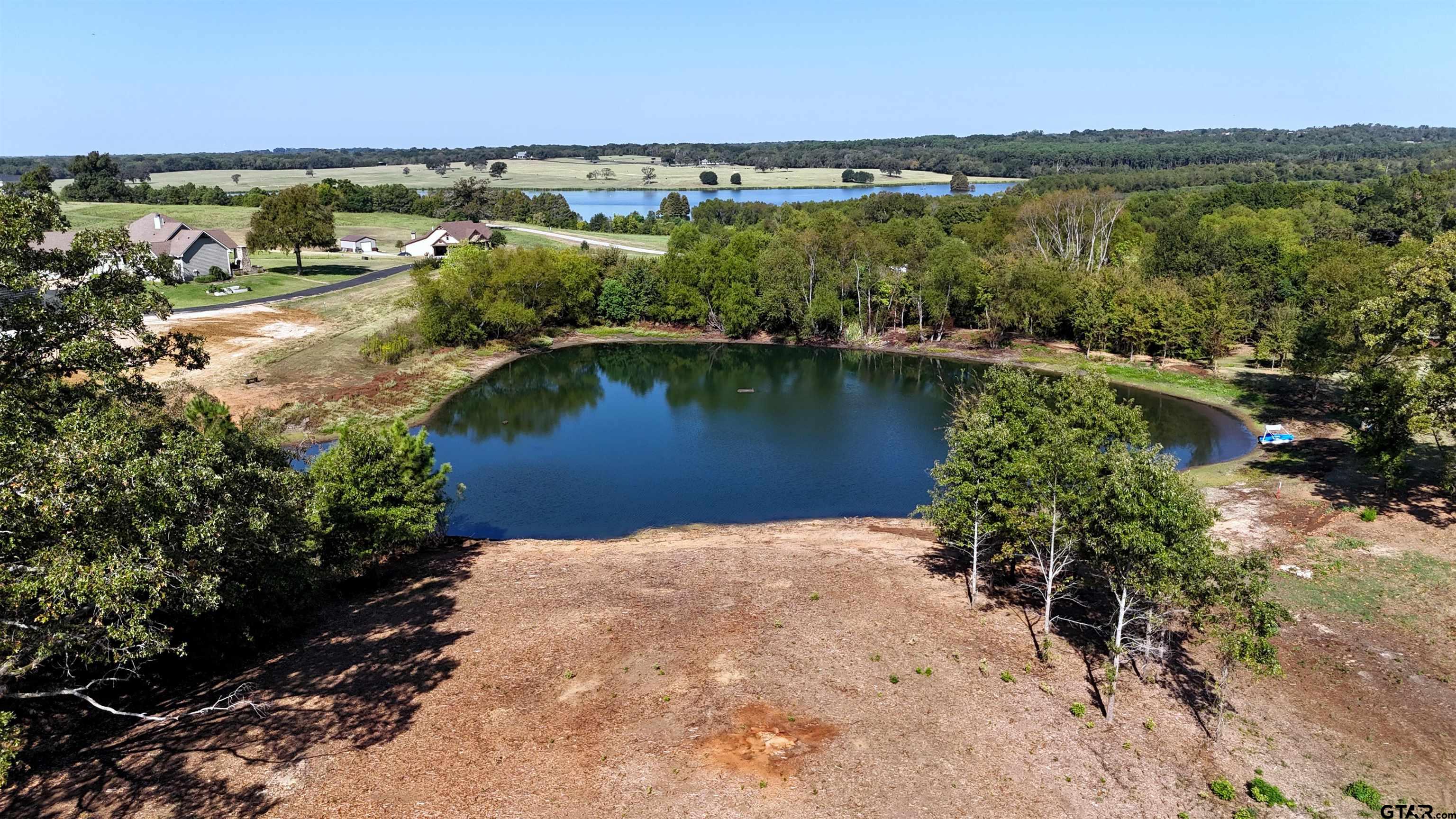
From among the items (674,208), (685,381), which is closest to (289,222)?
(685,381)

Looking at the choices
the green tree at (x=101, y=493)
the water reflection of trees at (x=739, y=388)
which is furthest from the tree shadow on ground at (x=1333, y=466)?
the green tree at (x=101, y=493)

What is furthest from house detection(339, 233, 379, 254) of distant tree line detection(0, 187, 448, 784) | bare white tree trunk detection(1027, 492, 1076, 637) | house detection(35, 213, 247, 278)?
bare white tree trunk detection(1027, 492, 1076, 637)

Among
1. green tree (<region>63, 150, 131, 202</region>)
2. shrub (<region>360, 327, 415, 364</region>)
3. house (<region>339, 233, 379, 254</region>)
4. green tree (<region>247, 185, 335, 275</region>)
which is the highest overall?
green tree (<region>63, 150, 131, 202</region>)

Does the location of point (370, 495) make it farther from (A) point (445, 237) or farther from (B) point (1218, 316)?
(A) point (445, 237)

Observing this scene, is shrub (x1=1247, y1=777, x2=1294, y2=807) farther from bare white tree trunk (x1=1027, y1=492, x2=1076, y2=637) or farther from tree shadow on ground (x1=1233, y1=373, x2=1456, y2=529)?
tree shadow on ground (x1=1233, y1=373, x2=1456, y2=529)

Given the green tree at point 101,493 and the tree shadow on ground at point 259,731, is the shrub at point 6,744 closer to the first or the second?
the green tree at point 101,493

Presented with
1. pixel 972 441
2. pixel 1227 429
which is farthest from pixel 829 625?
pixel 1227 429
